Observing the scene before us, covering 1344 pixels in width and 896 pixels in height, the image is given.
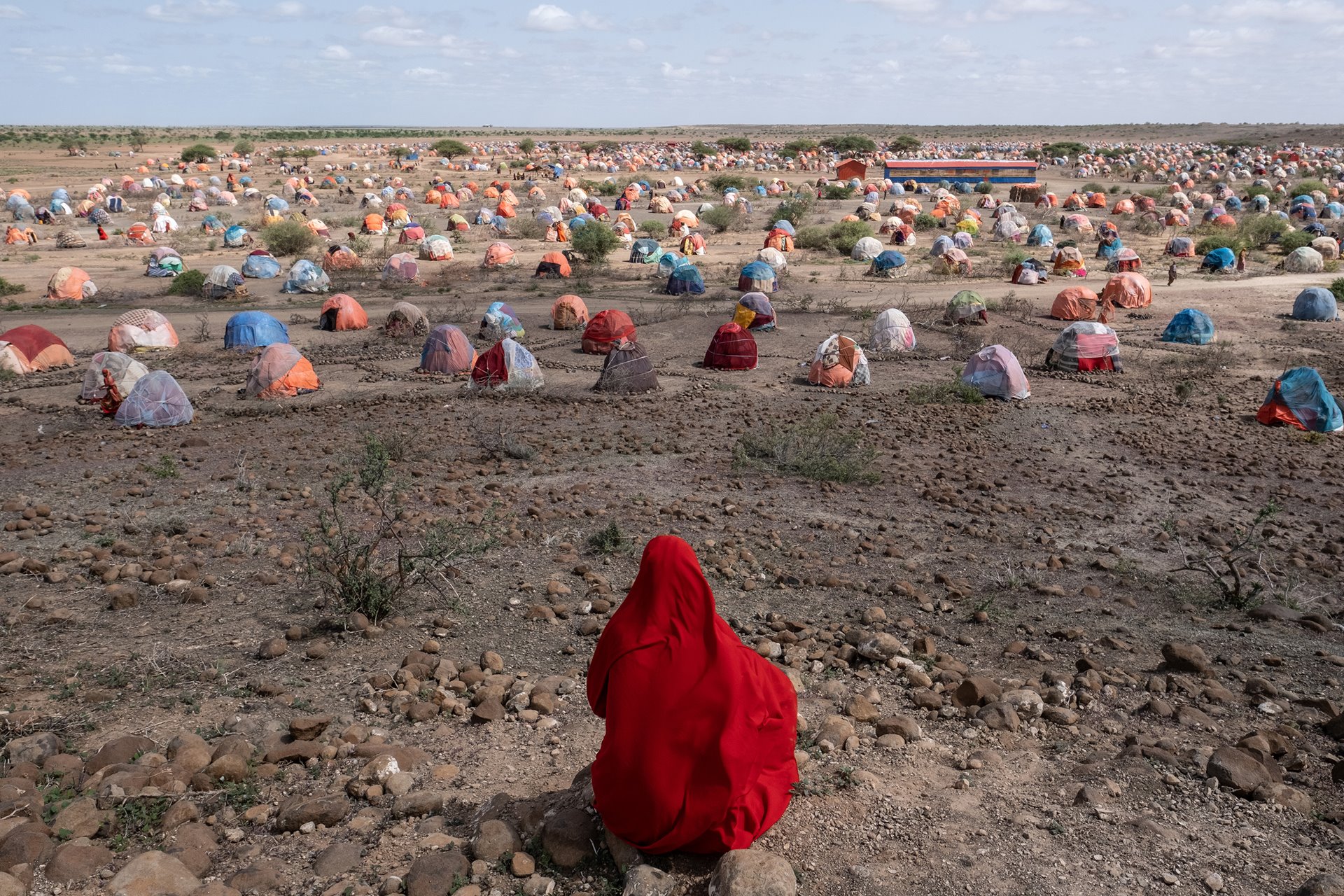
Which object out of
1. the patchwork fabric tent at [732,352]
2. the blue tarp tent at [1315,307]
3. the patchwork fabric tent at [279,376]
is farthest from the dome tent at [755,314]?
the blue tarp tent at [1315,307]

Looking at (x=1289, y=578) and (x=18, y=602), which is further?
(x=1289, y=578)

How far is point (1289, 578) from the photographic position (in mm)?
7684

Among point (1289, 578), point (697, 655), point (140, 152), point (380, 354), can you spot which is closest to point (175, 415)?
point (380, 354)

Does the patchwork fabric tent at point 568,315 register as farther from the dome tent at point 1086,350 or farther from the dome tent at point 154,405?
the dome tent at point 1086,350

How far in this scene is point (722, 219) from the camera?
33625 millimetres

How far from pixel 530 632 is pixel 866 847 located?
3.00 metres

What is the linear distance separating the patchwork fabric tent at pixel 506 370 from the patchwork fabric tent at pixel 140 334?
6490mm

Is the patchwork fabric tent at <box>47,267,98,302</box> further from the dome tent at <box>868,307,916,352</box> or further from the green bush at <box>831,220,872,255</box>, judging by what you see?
the green bush at <box>831,220,872,255</box>

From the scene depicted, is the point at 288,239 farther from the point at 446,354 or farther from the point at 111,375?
the point at 111,375

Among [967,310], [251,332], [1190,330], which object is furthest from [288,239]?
[1190,330]

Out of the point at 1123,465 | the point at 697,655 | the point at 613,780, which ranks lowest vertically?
the point at 1123,465

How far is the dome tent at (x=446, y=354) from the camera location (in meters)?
15.0

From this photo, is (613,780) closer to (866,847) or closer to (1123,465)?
(866,847)

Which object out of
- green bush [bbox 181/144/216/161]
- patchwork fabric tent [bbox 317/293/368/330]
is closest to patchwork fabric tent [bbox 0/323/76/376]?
patchwork fabric tent [bbox 317/293/368/330]
